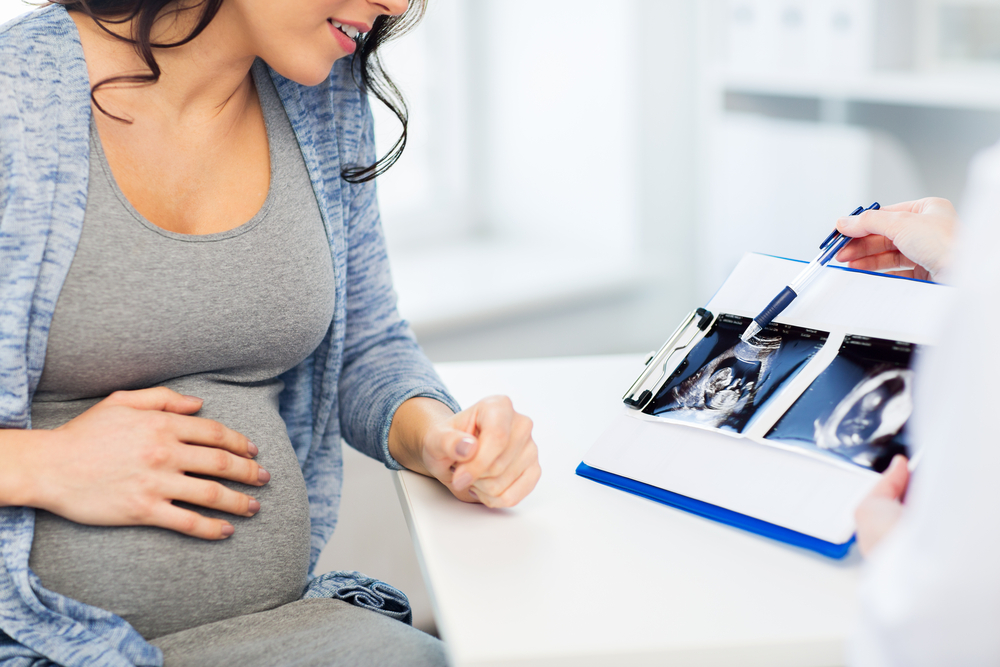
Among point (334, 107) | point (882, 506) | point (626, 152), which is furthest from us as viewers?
point (626, 152)

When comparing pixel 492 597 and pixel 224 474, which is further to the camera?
pixel 224 474

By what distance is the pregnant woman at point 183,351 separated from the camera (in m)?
0.67

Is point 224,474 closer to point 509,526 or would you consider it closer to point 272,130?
point 509,526

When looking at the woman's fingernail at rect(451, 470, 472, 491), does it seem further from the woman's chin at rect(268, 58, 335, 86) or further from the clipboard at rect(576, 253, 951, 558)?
the woman's chin at rect(268, 58, 335, 86)

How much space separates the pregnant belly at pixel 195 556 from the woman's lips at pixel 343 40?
1.14 feet

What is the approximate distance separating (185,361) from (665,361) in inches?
17.1

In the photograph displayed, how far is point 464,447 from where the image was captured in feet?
2.20

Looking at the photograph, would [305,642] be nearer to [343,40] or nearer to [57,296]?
[57,296]

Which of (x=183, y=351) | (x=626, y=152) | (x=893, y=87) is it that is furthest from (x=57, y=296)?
(x=626, y=152)

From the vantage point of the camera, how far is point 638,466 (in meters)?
0.71

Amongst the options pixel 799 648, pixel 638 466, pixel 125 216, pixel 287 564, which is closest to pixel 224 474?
pixel 287 564

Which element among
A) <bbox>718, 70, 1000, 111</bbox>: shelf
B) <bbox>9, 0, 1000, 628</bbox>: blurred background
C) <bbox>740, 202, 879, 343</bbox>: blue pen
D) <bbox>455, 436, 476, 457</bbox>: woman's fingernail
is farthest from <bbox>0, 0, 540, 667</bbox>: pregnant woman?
<bbox>718, 70, 1000, 111</bbox>: shelf

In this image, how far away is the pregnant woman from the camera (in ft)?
2.21

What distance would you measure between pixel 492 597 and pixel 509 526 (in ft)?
0.34
